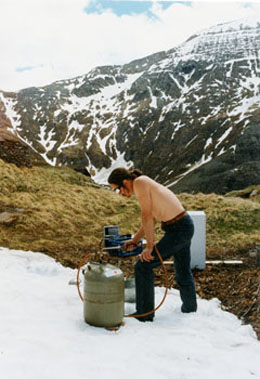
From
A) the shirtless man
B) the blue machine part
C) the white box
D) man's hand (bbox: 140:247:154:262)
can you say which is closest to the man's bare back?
the shirtless man

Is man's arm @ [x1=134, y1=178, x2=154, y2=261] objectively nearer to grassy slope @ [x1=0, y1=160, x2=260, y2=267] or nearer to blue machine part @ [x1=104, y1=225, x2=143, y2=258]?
blue machine part @ [x1=104, y1=225, x2=143, y2=258]

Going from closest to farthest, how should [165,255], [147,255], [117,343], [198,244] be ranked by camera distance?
[117,343] → [147,255] → [165,255] → [198,244]

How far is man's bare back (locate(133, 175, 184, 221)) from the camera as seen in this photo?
474 centimetres

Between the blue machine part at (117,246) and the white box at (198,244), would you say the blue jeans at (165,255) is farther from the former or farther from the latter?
the white box at (198,244)

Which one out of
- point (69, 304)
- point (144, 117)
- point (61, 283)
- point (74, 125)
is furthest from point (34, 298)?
point (74, 125)

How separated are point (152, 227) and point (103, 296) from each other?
0.97 metres

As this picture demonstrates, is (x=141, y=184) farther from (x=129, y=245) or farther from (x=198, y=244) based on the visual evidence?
(x=198, y=244)

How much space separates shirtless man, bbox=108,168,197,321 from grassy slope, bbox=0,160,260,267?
4181mm

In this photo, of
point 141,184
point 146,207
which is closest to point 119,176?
point 141,184

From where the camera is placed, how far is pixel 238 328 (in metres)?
5.18

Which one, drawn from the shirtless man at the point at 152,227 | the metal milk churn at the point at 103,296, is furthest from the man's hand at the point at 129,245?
the metal milk churn at the point at 103,296

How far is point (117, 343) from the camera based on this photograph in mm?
4176

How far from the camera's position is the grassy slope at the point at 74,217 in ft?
36.6

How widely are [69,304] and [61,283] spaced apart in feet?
4.29
